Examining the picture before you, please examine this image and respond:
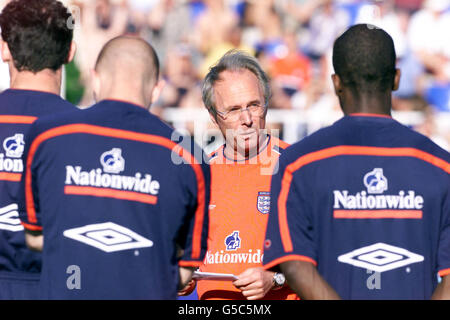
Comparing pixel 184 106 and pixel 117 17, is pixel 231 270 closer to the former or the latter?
pixel 184 106

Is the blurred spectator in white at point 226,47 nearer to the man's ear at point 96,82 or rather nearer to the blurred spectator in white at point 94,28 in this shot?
the blurred spectator in white at point 94,28

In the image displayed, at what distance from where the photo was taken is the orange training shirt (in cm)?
508

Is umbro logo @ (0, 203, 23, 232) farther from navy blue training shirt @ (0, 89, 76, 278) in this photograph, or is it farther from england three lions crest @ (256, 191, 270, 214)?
england three lions crest @ (256, 191, 270, 214)

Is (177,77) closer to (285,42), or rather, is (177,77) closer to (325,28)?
(285,42)

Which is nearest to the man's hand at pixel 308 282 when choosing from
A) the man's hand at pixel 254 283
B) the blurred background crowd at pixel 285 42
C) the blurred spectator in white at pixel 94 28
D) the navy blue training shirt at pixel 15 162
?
the man's hand at pixel 254 283

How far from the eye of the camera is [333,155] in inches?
149

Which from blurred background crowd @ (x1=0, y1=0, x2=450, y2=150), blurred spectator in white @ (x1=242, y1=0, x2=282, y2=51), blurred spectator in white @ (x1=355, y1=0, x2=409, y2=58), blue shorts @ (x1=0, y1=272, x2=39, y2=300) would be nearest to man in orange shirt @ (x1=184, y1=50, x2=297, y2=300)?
blue shorts @ (x1=0, y1=272, x2=39, y2=300)

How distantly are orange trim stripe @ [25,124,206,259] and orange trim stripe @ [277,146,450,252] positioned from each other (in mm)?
422

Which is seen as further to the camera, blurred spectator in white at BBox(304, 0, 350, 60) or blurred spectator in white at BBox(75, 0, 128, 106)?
blurred spectator in white at BBox(304, 0, 350, 60)

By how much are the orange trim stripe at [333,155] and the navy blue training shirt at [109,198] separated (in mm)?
467

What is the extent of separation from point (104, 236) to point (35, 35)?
5.03 feet

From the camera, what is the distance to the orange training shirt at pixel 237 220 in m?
5.08

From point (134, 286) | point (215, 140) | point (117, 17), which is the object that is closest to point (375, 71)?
point (134, 286)

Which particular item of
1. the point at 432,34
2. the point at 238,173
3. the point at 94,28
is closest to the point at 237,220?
the point at 238,173
